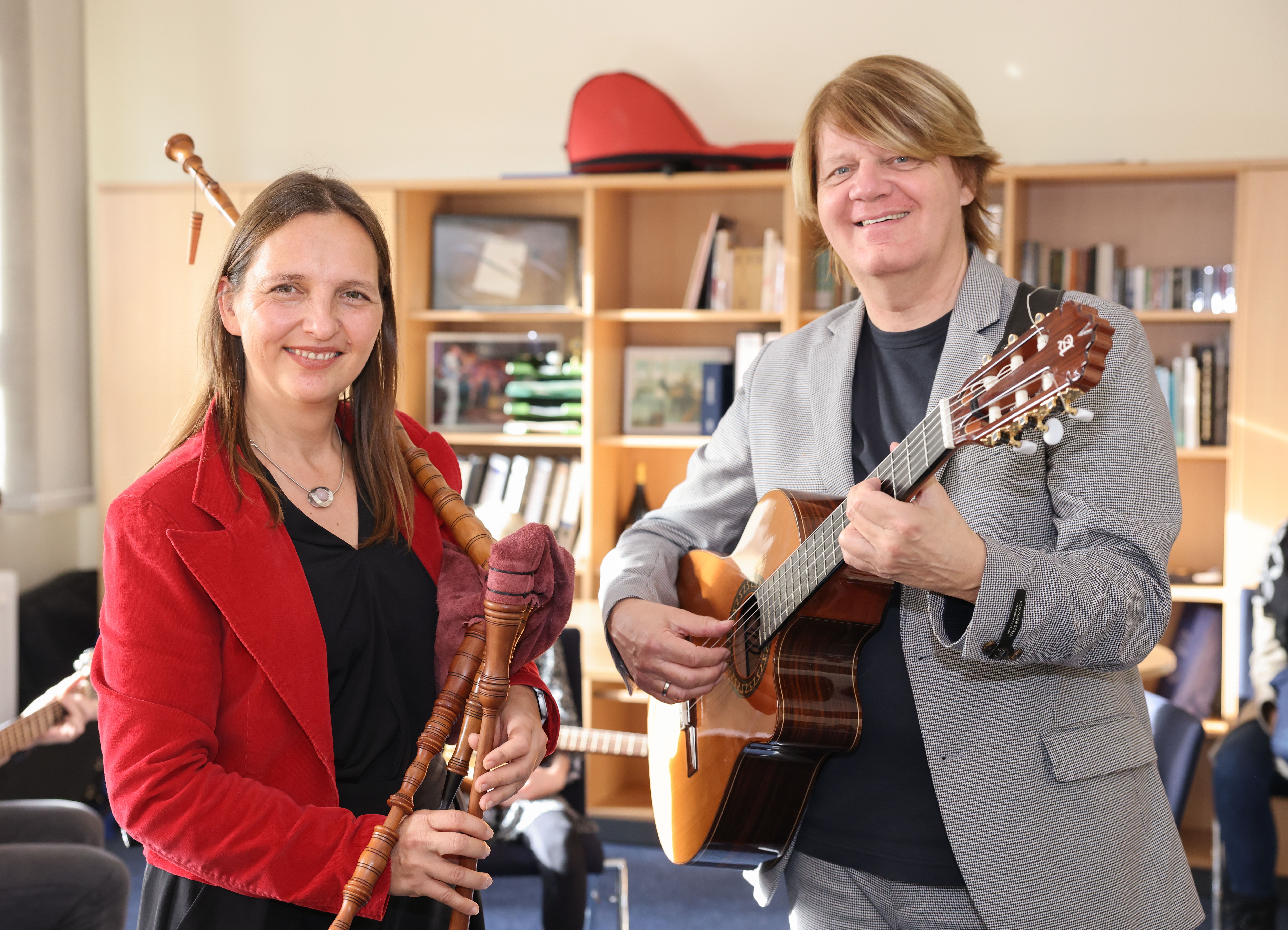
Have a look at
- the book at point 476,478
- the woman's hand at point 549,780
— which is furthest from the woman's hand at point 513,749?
the book at point 476,478

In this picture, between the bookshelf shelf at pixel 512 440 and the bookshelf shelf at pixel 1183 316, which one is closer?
the bookshelf shelf at pixel 1183 316

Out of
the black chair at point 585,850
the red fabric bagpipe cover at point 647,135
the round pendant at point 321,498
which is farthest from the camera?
the red fabric bagpipe cover at point 647,135

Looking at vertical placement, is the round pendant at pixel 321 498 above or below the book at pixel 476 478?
above

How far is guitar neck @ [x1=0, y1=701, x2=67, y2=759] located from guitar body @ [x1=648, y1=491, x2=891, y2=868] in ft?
5.05

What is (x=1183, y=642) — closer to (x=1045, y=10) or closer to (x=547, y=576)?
(x=1045, y=10)

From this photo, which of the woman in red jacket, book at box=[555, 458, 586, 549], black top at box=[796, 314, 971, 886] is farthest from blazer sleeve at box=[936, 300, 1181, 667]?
book at box=[555, 458, 586, 549]

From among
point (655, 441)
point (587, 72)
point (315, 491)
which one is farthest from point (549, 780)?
point (587, 72)

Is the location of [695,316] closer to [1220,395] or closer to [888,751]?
[1220,395]

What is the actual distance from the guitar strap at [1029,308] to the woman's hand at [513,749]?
2.31 feet

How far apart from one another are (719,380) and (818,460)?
8.32 ft

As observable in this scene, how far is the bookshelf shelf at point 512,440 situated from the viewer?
4027 mm

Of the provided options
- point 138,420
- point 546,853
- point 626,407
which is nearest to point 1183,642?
point 626,407

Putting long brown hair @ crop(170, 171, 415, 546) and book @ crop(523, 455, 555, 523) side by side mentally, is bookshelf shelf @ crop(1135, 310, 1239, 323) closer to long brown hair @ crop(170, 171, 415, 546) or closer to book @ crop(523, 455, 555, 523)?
book @ crop(523, 455, 555, 523)

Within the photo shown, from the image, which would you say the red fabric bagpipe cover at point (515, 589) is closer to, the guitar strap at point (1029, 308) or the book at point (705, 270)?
the guitar strap at point (1029, 308)
